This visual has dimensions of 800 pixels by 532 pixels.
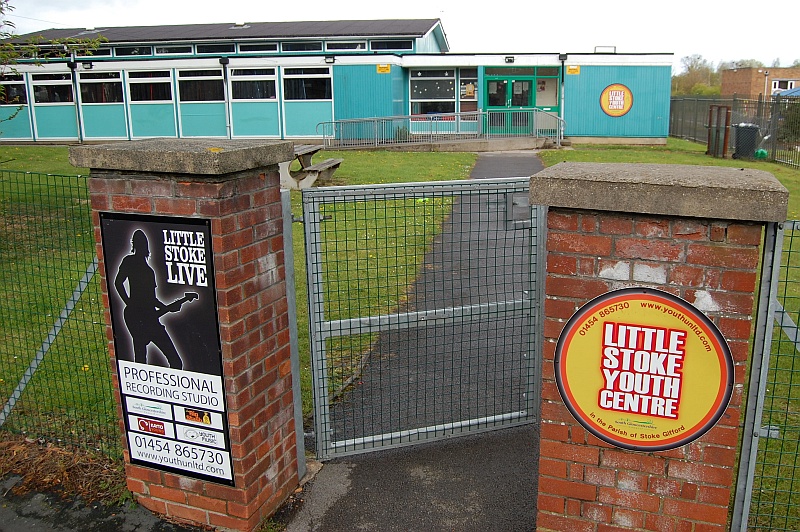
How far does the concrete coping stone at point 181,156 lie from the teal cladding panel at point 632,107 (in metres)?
26.4

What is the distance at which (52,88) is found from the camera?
97.0ft

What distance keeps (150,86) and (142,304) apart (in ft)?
91.1

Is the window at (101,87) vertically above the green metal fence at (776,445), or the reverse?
the window at (101,87)

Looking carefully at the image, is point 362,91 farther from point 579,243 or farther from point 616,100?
point 579,243

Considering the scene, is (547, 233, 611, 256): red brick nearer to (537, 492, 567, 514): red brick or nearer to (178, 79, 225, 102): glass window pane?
(537, 492, 567, 514): red brick

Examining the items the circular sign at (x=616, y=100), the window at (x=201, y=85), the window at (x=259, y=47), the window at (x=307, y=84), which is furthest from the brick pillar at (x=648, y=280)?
the window at (x=259, y=47)

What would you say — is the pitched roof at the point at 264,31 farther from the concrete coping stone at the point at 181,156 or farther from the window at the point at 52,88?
the concrete coping stone at the point at 181,156

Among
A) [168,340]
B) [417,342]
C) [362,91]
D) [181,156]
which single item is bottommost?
[417,342]

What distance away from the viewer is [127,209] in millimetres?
3498

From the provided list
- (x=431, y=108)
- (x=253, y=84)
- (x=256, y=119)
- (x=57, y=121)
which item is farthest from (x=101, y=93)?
(x=431, y=108)

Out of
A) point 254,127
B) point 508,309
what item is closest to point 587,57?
point 254,127

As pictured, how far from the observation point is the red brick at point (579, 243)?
2.82 m

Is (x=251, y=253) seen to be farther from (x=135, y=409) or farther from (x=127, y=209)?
(x=135, y=409)

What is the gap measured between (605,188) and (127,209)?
2.26 m
